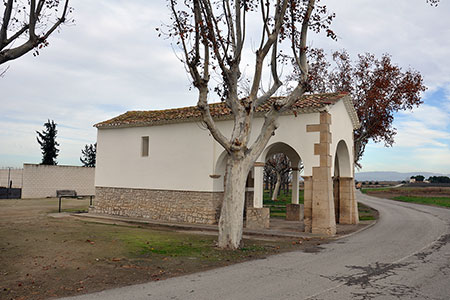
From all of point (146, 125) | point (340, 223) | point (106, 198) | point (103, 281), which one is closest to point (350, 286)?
point (103, 281)

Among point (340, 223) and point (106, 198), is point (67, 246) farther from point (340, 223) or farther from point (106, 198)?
point (340, 223)

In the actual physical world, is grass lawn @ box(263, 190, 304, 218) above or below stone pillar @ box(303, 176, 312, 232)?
below

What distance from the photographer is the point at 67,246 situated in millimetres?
10070

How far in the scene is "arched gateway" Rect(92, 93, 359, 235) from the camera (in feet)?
45.2

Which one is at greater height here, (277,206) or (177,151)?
(177,151)

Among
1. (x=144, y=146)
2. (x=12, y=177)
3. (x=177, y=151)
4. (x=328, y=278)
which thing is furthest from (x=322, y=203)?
(x=12, y=177)

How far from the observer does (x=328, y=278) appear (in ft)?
23.7

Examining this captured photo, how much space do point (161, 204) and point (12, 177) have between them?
831 inches

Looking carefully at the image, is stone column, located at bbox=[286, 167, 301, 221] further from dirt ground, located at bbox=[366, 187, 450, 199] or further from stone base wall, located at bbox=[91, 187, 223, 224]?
dirt ground, located at bbox=[366, 187, 450, 199]

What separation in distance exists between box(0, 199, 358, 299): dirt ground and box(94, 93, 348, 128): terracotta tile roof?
4962 mm

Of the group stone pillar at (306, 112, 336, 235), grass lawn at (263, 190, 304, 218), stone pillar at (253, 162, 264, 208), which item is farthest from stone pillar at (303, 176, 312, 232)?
grass lawn at (263, 190, 304, 218)

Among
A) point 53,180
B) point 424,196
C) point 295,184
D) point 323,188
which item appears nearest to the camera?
point 323,188

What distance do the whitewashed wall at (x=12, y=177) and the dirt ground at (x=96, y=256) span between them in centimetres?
1971

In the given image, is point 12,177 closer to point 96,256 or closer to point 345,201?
point 96,256
